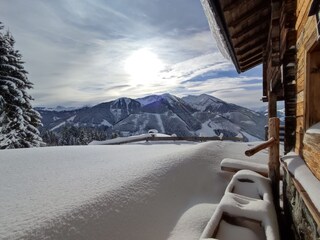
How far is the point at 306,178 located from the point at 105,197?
2528 millimetres

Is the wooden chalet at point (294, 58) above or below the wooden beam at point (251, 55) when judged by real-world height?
below

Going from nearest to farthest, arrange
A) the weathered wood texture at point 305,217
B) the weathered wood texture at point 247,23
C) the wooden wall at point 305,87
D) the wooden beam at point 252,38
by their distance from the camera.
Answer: the weathered wood texture at point 305,217 < the wooden wall at point 305,87 < the weathered wood texture at point 247,23 < the wooden beam at point 252,38

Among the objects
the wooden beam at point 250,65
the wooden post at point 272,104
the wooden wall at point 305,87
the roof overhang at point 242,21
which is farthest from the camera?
the wooden beam at point 250,65

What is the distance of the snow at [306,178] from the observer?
2.33 meters

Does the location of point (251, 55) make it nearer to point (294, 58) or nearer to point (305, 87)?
point (294, 58)

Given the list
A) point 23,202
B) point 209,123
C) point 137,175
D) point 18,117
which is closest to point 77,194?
point 23,202

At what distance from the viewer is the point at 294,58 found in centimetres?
446

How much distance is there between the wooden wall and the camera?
2902 mm

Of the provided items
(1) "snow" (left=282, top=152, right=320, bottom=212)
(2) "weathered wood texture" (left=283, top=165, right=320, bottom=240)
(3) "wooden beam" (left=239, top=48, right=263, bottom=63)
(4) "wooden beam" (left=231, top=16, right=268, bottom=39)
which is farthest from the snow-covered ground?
(3) "wooden beam" (left=239, top=48, right=263, bottom=63)

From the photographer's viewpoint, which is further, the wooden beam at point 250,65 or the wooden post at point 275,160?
the wooden beam at point 250,65

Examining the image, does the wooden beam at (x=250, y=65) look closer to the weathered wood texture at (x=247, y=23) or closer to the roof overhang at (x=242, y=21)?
the weathered wood texture at (x=247, y=23)

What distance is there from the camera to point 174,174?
18.4 ft

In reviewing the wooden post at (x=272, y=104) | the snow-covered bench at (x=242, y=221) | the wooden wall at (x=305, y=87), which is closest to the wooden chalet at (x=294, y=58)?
the wooden wall at (x=305, y=87)

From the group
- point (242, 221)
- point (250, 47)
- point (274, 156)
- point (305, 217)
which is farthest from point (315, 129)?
point (250, 47)
